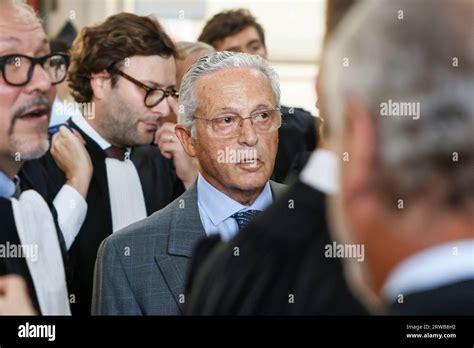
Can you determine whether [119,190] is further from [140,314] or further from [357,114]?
[357,114]

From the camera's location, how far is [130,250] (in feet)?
7.58

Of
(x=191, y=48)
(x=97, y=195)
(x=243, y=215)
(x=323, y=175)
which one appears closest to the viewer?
(x=323, y=175)

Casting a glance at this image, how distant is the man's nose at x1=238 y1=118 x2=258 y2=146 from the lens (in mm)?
2289

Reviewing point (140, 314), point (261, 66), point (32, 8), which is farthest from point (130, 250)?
point (32, 8)

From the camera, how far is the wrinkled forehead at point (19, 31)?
2.47 meters

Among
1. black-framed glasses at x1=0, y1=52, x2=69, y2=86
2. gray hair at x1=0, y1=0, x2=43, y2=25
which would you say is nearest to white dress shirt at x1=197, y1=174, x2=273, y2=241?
black-framed glasses at x1=0, y1=52, x2=69, y2=86

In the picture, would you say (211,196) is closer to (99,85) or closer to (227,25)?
(99,85)

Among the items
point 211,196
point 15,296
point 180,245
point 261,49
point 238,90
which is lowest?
point 15,296

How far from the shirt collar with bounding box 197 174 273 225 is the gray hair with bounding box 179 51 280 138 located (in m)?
0.14

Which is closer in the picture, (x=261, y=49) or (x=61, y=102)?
(x=61, y=102)

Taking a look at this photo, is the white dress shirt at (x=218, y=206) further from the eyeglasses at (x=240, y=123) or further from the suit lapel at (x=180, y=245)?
the eyeglasses at (x=240, y=123)

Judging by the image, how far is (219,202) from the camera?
2311mm

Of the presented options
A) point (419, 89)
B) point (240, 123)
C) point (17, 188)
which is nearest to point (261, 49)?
point (240, 123)

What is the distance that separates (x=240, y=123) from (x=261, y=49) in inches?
23.5
